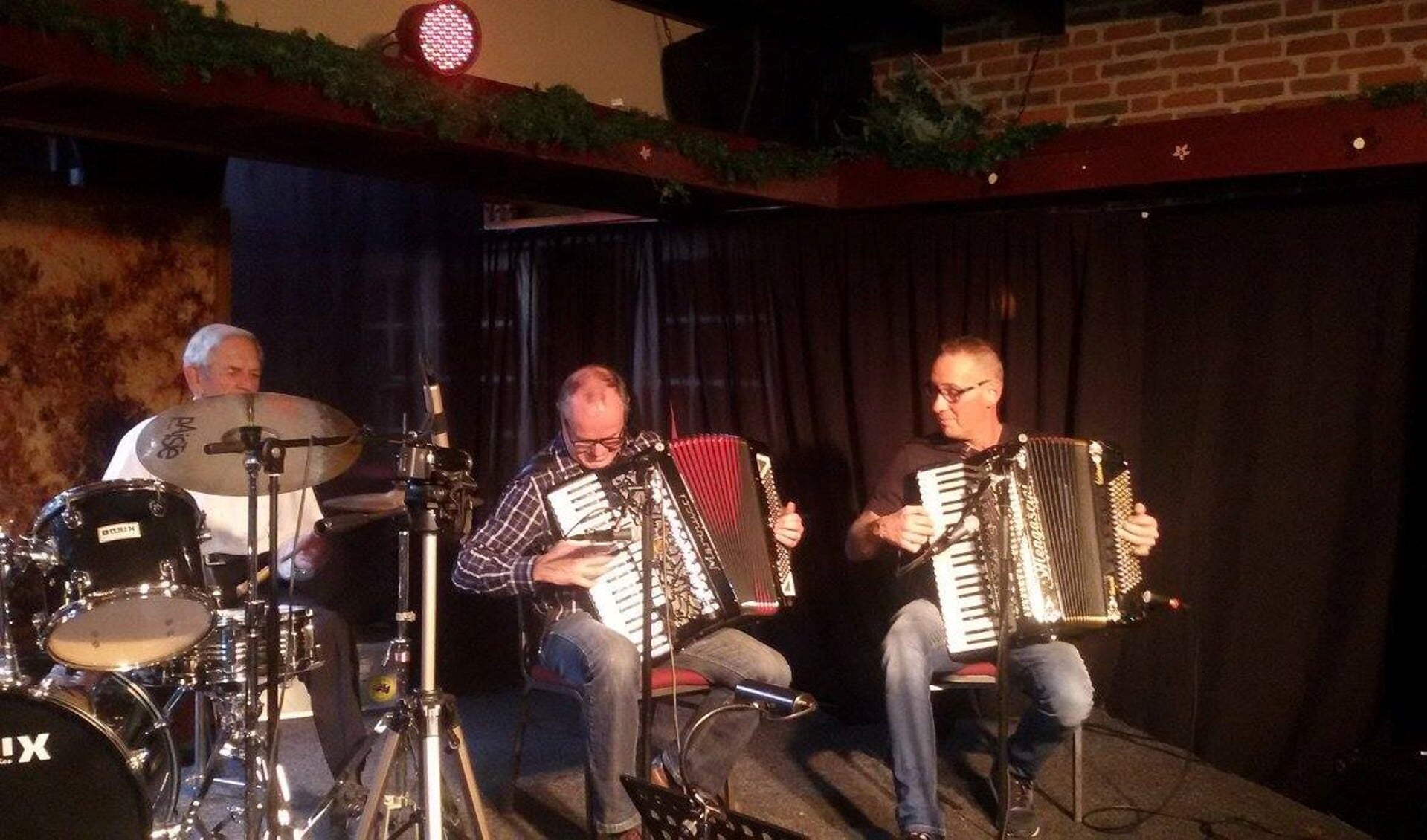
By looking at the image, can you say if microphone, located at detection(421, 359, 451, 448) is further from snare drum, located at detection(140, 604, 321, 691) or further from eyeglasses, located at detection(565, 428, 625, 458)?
eyeglasses, located at detection(565, 428, 625, 458)

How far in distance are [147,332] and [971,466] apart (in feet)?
10.1

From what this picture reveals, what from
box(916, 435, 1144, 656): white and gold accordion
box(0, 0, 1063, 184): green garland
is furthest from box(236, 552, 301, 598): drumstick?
box(916, 435, 1144, 656): white and gold accordion

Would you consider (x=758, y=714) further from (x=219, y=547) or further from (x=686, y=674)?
(x=219, y=547)

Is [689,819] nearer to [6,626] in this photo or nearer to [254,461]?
[254,461]

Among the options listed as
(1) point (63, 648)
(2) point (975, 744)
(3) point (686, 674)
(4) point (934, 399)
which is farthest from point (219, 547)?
(2) point (975, 744)

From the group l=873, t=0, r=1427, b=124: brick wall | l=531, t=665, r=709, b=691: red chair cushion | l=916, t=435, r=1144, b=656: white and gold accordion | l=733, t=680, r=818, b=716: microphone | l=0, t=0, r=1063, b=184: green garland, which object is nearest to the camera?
l=733, t=680, r=818, b=716: microphone

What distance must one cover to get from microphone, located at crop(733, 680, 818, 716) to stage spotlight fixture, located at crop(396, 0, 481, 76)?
2260mm

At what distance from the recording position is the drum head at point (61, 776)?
328cm

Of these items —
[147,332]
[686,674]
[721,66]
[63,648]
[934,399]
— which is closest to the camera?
[63,648]

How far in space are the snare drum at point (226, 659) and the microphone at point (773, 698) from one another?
133 cm

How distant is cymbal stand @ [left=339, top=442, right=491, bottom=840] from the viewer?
3023mm

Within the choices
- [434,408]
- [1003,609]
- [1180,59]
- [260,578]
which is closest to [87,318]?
[260,578]

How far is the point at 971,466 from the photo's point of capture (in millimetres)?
3736

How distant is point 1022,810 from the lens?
414 centimetres
